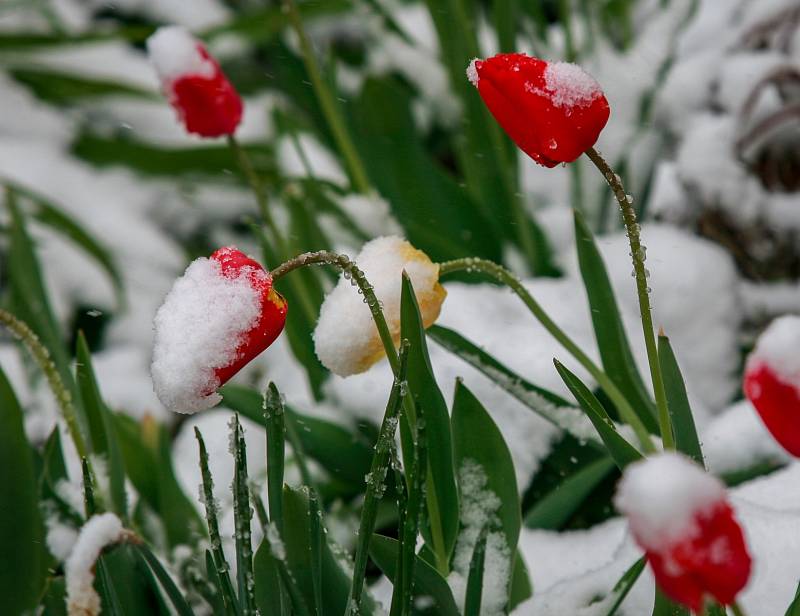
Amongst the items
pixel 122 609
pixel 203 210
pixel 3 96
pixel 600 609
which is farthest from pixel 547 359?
pixel 3 96

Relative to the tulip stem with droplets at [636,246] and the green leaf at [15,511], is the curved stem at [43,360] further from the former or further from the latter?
the tulip stem with droplets at [636,246]

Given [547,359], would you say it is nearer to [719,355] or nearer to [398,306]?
[719,355]

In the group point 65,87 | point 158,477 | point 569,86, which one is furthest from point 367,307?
point 65,87

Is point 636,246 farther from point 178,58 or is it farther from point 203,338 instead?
point 178,58

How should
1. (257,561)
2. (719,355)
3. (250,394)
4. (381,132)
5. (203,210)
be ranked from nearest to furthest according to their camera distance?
1. (257,561)
2. (250,394)
3. (719,355)
4. (381,132)
5. (203,210)

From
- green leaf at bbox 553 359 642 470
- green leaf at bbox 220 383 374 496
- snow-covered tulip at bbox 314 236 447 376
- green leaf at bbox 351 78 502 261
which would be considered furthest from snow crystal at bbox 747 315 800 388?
green leaf at bbox 351 78 502 261
